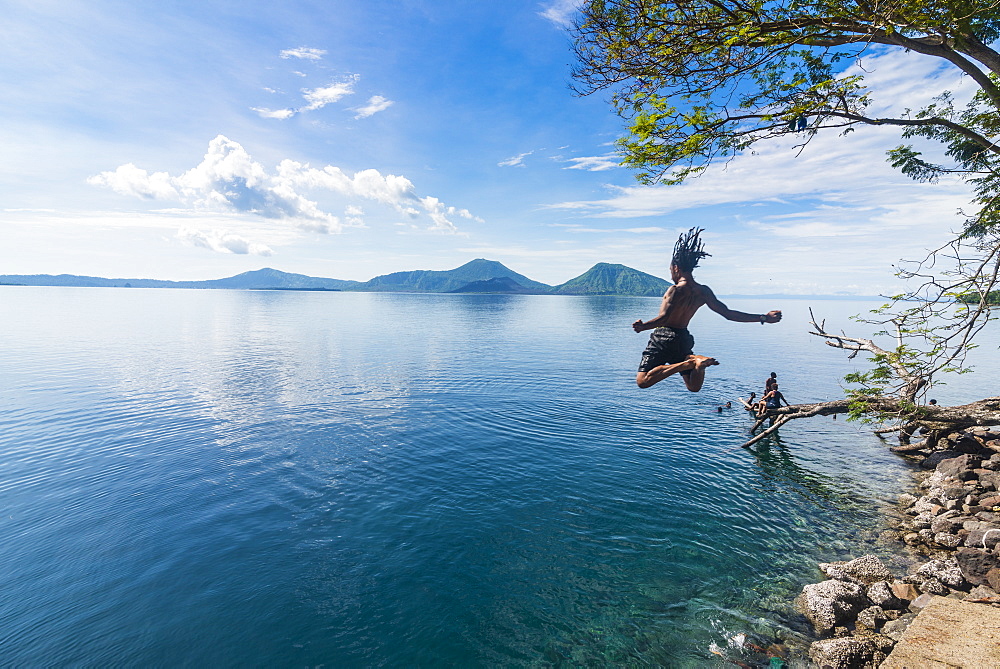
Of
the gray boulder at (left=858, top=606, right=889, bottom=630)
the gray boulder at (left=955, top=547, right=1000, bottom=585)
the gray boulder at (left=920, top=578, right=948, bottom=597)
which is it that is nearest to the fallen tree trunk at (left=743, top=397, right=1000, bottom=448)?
the gray boulder at (left=955, top=547, right=1000, bottom=585)

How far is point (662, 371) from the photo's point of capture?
A: 405 inches

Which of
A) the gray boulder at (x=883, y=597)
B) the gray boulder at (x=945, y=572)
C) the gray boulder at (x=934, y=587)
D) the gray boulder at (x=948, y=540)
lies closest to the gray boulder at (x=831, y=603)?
the gray boulder at (x=883, y=597)

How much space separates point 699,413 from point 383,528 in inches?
1073

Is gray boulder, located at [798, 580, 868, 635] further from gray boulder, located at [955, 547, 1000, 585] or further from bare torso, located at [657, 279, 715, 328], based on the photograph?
bare torso, located at [657, 279, 715, 328]

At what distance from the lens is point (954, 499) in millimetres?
17281

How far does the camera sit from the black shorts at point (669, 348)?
1083 cm

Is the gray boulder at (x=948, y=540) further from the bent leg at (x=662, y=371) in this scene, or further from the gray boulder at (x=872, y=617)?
the bent leg at (x=662, y=371)

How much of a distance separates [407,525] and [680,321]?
1318 cm

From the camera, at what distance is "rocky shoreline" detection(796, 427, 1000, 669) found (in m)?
10.2

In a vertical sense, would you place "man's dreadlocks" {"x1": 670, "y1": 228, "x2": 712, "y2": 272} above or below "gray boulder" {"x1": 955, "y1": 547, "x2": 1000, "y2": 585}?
above

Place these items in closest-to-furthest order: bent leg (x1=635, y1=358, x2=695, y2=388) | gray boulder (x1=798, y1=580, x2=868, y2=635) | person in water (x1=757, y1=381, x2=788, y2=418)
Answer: bent leg (x1=635, y1=358, x2=695, y2=388), gray boulder (x1=798, y1=580, x2=868, y2=635), person in water (x1=757, y1=381, x2=788, y2=418)

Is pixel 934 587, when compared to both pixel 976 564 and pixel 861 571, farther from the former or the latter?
pixel 861 571

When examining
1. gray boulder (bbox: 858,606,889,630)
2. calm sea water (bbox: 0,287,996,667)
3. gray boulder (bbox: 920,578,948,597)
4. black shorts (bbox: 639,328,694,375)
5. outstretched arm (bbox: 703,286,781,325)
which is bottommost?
calm sea water (bbox: 0,287,996,667)

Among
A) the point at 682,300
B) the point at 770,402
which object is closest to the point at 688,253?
the point at 682,300
